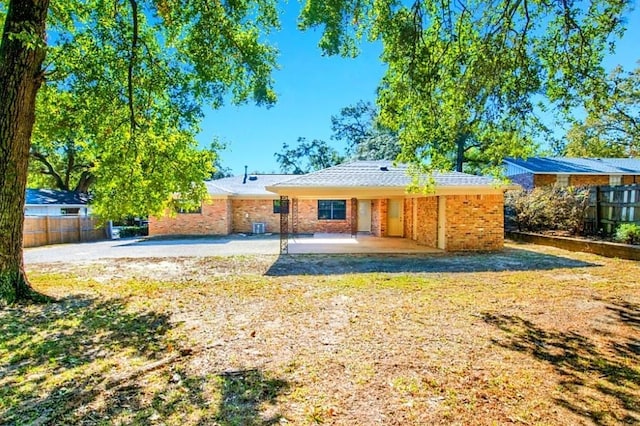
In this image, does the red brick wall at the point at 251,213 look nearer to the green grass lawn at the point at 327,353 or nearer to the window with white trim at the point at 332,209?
the window with white trim at the point at 332,209

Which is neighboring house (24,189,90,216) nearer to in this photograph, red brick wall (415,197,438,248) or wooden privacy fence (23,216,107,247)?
wooden privacy fence (23,216,107,247)

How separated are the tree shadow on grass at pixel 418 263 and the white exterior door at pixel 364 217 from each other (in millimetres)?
9685

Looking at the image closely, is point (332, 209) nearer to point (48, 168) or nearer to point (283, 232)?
point (283, 232)

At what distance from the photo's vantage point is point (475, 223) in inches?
499

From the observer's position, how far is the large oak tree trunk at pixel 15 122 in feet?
17.5

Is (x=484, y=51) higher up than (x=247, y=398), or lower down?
higher up

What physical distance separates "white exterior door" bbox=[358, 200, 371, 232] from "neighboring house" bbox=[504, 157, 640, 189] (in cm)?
771

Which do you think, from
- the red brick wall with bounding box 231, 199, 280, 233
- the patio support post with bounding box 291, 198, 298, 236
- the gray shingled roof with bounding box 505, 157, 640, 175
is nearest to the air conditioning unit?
the red brick wall with bounding box 231, 199, 280, 233

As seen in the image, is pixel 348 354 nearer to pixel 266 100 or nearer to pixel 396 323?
pixel 396 323

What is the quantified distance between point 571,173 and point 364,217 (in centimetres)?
1117

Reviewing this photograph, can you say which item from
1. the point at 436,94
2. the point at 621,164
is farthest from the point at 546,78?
the point at 621,164

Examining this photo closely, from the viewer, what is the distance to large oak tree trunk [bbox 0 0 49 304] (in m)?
→ 5.32

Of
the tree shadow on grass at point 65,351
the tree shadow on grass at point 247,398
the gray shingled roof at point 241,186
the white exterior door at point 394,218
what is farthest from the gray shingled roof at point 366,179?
the tree shadow on grass at point 247,398

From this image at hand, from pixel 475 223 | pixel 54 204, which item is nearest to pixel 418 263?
pixel 475 223
